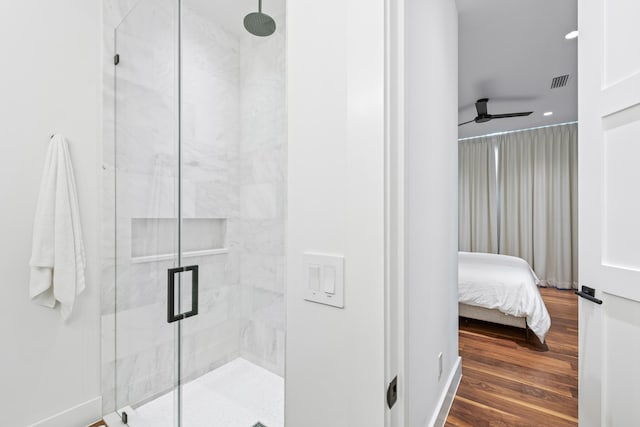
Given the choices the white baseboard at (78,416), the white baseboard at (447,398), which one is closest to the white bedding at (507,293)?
the white baseboard at (447,398)

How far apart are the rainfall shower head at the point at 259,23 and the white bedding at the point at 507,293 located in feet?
9.18

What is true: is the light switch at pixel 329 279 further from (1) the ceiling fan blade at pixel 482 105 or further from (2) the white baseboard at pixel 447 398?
(1) the ceiling fan blade at pixel 482 105

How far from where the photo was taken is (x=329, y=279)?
2.16 ft

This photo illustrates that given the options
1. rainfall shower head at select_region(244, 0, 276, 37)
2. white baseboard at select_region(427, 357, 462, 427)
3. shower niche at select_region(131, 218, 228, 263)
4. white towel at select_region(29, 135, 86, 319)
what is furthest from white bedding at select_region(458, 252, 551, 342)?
white towel at select_region(29, 135, 86, 319)

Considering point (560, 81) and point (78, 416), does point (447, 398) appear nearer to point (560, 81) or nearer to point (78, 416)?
point (78, 416)

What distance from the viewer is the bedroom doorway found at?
1.98 meters

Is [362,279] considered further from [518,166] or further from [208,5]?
[518,166]

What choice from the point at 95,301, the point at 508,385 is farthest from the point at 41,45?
the point at 508,385

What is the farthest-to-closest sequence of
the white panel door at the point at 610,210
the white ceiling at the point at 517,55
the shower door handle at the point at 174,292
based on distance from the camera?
1. the white ceiling at the point at 517,55
2. the shower door handle at the point at 174,292
3. the white panel door at the point at 610,210

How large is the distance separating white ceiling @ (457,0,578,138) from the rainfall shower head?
59.6 inches

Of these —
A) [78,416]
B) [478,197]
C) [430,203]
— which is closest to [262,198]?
[430,203]

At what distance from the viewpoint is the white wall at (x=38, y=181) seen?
1.30m

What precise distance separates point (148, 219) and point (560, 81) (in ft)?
14.3

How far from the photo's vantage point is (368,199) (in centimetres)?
59
